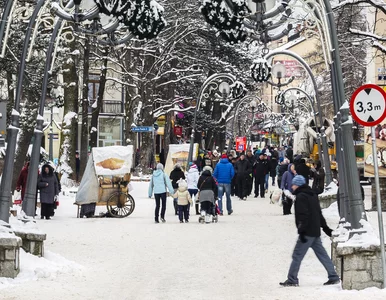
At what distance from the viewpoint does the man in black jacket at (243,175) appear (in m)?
33.4

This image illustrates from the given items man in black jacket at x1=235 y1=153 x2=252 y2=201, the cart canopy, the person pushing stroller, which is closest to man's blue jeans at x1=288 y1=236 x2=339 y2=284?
the person pushing stroller

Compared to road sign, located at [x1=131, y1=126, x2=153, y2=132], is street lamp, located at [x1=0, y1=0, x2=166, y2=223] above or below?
below

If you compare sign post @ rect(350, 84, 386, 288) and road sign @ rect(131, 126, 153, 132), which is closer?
sign post @ rect(350, 84, 386, 288)

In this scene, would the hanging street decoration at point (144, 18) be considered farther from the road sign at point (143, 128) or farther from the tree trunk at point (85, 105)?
the road sign at point (143, 128)

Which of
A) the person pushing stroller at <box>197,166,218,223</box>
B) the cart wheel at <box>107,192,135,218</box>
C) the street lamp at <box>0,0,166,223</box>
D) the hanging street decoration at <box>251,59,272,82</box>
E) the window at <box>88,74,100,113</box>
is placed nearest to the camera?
the street lamp at <box>0,0,166,223</box>

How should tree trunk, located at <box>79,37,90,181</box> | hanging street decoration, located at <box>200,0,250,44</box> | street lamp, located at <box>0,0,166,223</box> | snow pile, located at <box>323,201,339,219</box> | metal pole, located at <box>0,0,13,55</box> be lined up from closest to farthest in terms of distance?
1. street lamp, located at <box>0,0,166,223</box>
2. hanging street decoration, located at <box>200,0,250,44</box>
3. metal pole, located at <box>0,0,13,55</box>
4. snow pile, located at <box>323,201,339,219</box>
5. tree trunk, located at <box>79,37,90,181</box>

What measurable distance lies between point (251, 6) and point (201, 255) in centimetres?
555

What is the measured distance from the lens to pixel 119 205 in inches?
1005

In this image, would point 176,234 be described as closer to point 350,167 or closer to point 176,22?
point 350,167

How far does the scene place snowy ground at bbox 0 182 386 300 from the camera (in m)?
11.5

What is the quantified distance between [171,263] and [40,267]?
250 centimetres

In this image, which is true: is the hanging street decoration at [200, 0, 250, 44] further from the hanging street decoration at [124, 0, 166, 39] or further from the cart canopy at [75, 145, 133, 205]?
the cart canopy at [75, 145, 133, 205]

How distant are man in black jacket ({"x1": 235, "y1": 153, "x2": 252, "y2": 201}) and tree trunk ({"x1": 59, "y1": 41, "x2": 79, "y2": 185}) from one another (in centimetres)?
655

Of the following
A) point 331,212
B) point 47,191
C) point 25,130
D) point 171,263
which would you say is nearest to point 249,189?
point 25,130
